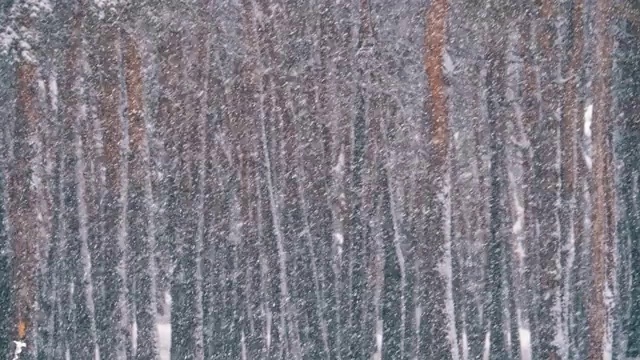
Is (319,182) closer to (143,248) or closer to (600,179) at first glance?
(143,248)

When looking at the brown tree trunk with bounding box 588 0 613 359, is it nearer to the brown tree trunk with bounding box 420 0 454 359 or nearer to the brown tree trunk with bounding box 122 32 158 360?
the brown tree trunk with bounding box 420 0 454 359

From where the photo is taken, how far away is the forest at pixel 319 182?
17.5 ft

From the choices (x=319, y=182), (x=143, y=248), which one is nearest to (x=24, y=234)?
(x=143, y=248)

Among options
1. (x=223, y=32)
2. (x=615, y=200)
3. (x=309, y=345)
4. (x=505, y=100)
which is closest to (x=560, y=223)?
(x=615, y=200)

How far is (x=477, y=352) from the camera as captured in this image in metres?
5.41

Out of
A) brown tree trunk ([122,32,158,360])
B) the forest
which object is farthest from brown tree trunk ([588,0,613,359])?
brown tree trunk ([122,32,158,360])

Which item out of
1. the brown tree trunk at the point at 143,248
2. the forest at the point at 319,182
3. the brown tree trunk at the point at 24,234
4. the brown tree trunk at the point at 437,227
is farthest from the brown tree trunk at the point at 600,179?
the brown tree trunk at the point at 24,234

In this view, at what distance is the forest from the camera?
5.33m

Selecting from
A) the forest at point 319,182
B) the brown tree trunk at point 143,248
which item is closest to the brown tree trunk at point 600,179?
the forest at point 319,182

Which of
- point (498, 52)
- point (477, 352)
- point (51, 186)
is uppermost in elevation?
point (498, 52)

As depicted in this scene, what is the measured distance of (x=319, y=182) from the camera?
5398mm

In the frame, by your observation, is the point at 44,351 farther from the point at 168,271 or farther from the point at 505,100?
the point at 505,100

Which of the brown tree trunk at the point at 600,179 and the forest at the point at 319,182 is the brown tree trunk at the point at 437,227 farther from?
the brown tree trunk at the point at 600,179

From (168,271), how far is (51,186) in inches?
24.3
